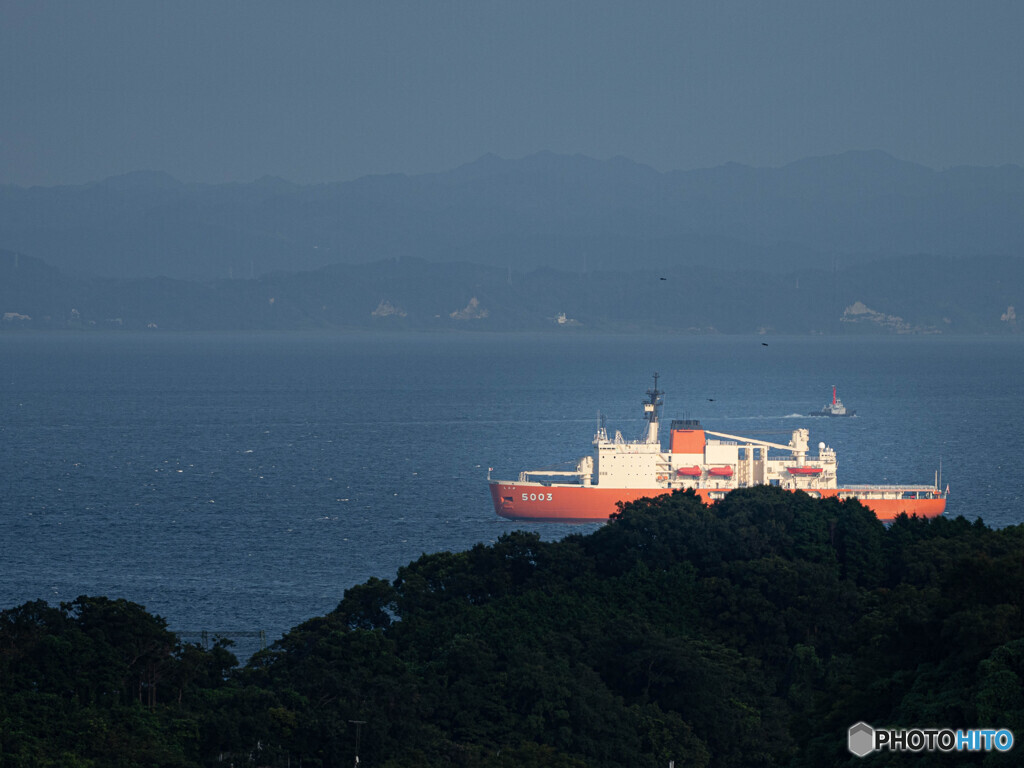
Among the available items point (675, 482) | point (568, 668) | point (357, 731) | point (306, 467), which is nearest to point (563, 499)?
point (675, 482)

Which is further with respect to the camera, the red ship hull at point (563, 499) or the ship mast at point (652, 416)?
the ship mast at point (652, 416)

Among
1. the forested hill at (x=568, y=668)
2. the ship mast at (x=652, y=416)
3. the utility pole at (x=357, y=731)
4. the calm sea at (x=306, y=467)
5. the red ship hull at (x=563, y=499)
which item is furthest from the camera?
the ship mast at (x=652, y=416)

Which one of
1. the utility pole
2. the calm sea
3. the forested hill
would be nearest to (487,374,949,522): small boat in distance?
the calm sea

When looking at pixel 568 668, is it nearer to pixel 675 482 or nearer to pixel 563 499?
pixel 563 499

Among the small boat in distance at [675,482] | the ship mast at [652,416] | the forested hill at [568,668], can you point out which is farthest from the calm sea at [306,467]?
the forested hill at [568,668]

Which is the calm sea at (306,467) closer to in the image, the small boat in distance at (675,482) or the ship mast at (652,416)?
the small boat in distance at (675,482)

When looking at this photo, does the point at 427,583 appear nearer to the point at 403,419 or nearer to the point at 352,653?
the point at 352,653

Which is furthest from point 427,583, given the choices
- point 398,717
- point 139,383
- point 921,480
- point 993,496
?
point 139,383
